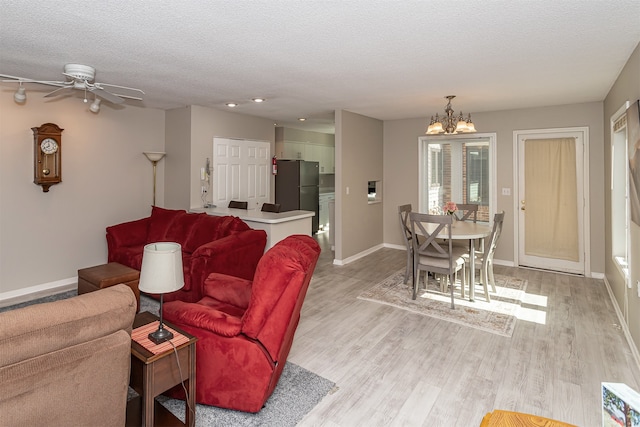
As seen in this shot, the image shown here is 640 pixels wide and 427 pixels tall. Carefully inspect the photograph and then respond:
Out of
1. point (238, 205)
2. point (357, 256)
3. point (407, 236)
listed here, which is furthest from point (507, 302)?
point (238, 205)

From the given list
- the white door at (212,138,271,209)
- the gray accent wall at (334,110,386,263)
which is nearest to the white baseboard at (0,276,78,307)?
the white door at (212,138,271,209)

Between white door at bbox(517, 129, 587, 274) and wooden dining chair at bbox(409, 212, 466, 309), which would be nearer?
wooden dining chair at bbox(409, 212, 466, 309)

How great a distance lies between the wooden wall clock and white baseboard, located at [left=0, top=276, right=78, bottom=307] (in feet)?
3.94

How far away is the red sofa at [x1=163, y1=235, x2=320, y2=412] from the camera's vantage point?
201 cm

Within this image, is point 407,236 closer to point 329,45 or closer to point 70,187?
point 329,45

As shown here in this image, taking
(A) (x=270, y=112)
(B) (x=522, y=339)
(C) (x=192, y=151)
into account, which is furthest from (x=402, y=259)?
(C) (x=192, y=151)

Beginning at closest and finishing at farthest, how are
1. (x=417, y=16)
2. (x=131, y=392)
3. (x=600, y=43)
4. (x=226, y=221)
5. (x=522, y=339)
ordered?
(x=417, y=16)
(x=131, y=392)
(x=600, y=43)
(x=522, y=339)
(x=226, y=221)

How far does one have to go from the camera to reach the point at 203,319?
6.97ft

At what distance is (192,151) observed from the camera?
527 cm

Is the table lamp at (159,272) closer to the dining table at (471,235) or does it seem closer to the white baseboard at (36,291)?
the dining table at (471,235)

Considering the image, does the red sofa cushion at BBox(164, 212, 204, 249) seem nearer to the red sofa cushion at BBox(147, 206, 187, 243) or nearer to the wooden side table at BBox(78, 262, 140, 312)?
the red sofa cushion at BBox(147, 206, 187, 243)

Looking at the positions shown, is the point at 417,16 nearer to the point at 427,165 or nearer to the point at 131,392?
the point at 131,392

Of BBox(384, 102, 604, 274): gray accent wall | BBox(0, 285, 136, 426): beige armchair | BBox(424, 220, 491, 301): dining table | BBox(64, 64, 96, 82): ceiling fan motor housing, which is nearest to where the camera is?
BBox(0, 285, 136, 426): beige armchair

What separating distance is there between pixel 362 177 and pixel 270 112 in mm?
1897
